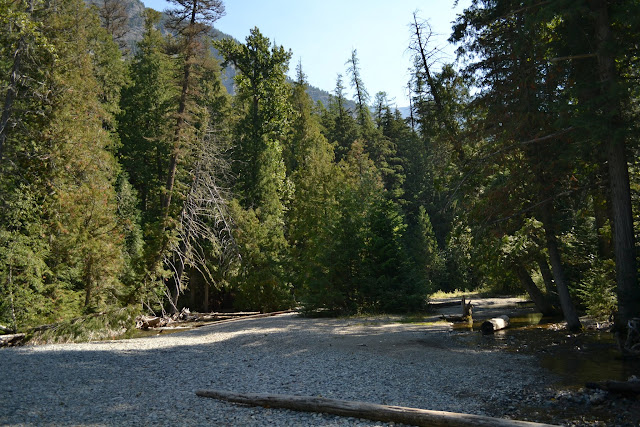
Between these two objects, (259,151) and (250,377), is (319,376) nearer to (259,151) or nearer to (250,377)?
(250,377)

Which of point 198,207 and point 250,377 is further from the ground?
point 198,207

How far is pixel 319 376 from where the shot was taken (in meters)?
8.66

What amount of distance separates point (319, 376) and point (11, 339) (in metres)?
11.3

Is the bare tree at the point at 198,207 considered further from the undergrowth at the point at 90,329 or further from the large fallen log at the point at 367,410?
the large fallen log at the point at 367,410

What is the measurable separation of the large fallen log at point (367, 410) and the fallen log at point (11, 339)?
10586 mm

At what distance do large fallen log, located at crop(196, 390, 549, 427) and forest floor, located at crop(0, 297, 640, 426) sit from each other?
106 mm

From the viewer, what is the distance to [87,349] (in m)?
11.9

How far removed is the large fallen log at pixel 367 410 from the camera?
17.4 ft

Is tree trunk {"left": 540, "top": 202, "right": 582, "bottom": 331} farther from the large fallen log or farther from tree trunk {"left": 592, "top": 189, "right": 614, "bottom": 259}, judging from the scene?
the large fallen log

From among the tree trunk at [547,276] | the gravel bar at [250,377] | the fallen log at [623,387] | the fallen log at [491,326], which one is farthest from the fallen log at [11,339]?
the tree trunk at [547,276]

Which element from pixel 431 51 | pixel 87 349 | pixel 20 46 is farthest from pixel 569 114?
pixel 20 46

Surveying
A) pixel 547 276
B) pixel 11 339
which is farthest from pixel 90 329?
pixel 547 276

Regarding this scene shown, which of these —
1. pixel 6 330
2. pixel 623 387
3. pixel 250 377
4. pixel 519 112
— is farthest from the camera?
pixel 6 330

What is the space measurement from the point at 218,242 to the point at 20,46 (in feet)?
41.2
